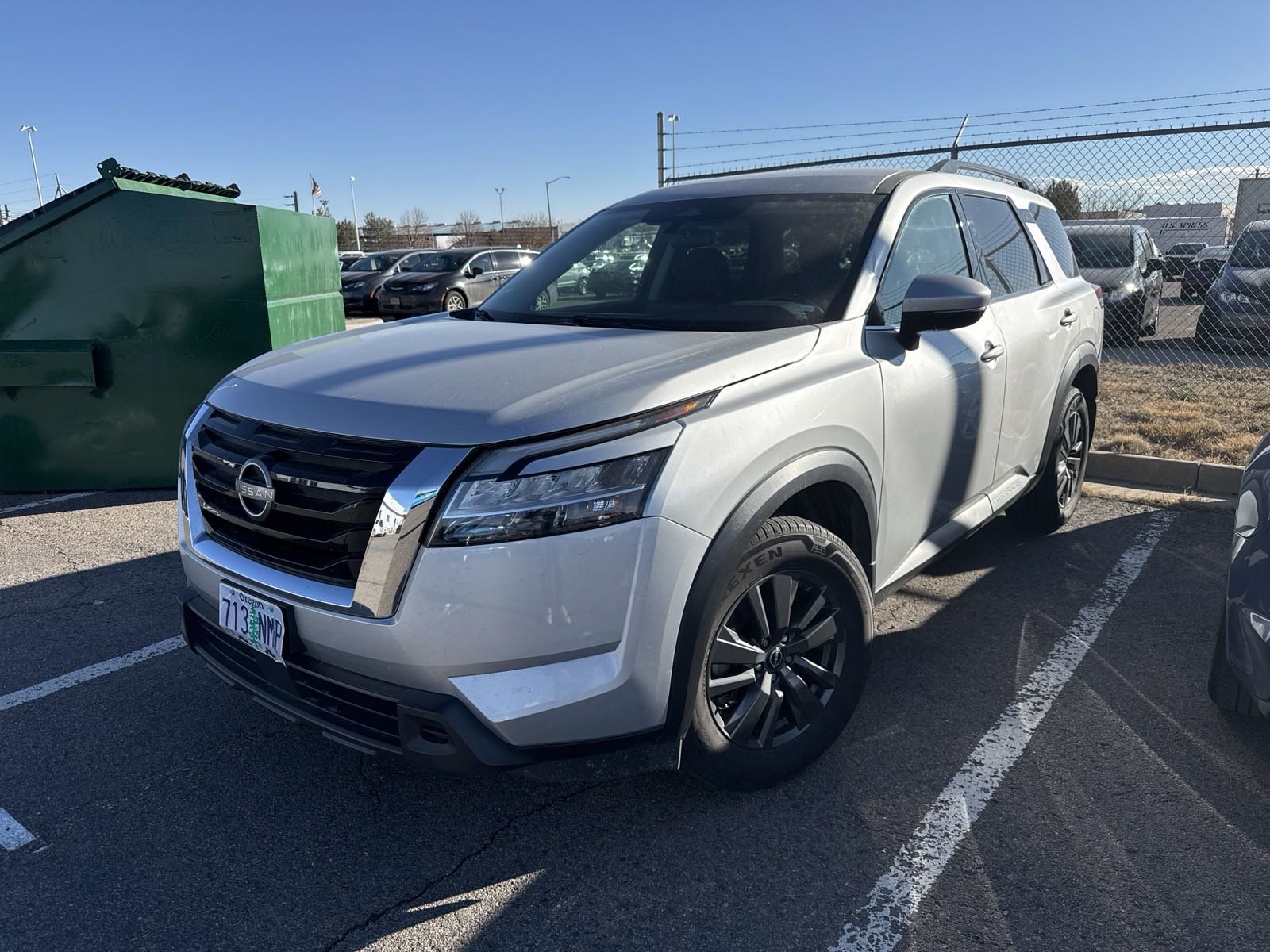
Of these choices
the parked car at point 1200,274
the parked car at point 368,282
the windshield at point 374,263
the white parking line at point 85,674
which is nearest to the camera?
the white parking line at point 85,674

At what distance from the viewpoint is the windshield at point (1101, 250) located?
12227 millimetres

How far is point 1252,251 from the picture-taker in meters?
11.6

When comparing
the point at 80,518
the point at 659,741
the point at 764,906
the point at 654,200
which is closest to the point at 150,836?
the point at 659,741

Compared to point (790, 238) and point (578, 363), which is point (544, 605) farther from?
point (790, 238)

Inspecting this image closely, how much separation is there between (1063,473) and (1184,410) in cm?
348

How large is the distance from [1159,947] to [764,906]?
900 millimetres

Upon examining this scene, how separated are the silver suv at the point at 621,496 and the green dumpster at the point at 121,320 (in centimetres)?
304

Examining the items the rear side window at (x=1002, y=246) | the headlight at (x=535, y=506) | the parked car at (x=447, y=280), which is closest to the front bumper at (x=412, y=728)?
the headlight at (x=535, y=506)

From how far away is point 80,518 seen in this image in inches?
224

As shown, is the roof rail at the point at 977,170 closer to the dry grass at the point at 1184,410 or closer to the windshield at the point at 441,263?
the dry grass at the point at 1184,410

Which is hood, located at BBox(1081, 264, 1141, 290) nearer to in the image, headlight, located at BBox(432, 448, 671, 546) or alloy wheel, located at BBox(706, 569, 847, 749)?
alloy wheel, located at BBox(706, 569, 847, 749)

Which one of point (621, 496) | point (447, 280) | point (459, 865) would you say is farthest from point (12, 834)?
point (447, 280)

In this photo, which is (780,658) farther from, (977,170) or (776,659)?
(977,170)

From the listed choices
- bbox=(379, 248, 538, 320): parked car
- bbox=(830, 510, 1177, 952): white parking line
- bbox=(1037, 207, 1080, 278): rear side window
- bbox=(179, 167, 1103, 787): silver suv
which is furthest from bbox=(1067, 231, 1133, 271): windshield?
bbox=(179, 167, 1103, 787): silver suv
